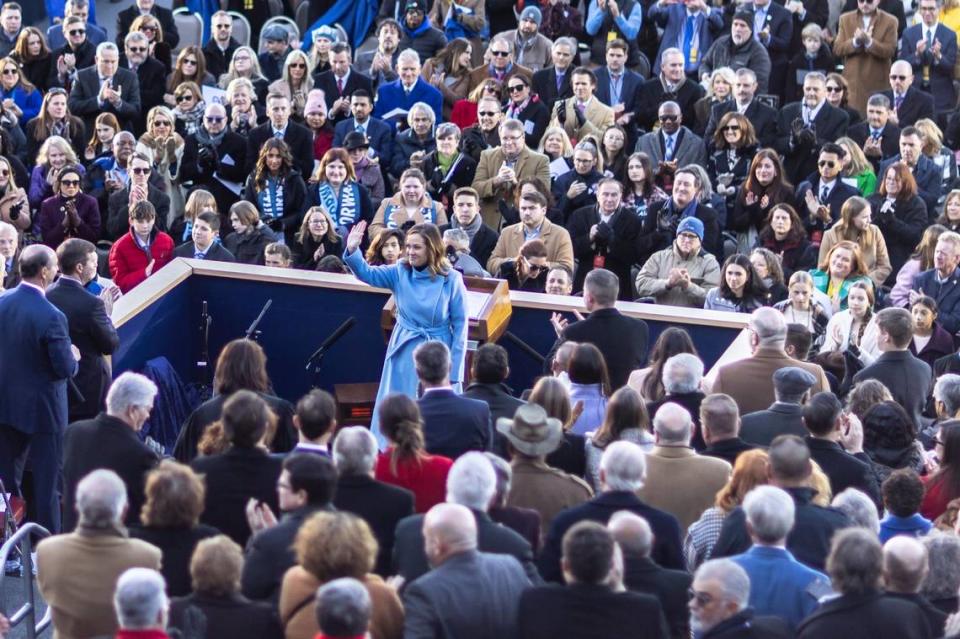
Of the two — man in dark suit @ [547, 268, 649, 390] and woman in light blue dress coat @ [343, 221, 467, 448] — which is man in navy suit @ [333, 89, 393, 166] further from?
man in dark suit @ [547, 268, 649, 390]

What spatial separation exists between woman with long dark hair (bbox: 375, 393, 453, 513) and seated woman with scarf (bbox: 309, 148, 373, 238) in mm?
6591

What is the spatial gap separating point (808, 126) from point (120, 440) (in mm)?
8830

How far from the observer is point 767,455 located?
825 cm

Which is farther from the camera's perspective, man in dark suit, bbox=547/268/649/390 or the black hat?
the black hat

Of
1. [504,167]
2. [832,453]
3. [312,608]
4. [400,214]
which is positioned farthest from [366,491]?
[504,167]

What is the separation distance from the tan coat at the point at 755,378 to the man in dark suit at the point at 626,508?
264 centimetres

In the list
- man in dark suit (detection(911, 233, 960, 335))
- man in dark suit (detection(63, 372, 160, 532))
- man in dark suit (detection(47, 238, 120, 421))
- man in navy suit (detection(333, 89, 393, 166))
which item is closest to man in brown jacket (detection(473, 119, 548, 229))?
man in navy suit (detection(333, 89, 393, 166))

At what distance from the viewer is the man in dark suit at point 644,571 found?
7297mm

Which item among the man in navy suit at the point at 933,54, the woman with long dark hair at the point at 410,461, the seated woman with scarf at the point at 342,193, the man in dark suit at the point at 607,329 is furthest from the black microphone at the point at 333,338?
the man in navy suit at the point at 933,54

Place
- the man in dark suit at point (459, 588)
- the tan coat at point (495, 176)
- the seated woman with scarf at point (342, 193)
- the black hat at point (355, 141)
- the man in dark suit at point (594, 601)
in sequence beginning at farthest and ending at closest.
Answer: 1. the black hat at point (355, 141)
2. the tan coat at point (495, 176)
3. the seated woman with scarf at point (342, 193)
4. the man in dark suit at point (459, 588)
5. the man in dark suit at point (594, 601)

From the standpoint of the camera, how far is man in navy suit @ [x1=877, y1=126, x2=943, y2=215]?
15156 mm

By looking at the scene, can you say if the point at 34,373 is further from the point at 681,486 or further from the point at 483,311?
the point at 681,486

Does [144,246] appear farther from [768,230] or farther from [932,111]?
[932,111]

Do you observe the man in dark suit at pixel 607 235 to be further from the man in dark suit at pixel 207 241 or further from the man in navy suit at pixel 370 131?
the man in dark suit at pixel 207 241
